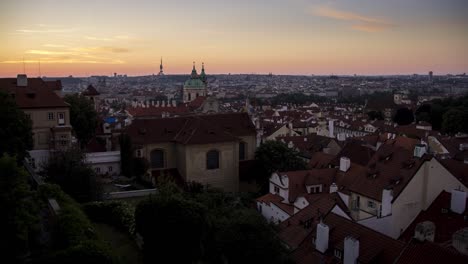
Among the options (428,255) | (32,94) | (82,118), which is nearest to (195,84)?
(82,118)

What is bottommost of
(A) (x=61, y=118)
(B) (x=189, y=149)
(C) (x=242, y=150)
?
(C) (x=242, y=150)

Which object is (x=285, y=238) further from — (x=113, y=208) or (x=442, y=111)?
(x=442, y=111)

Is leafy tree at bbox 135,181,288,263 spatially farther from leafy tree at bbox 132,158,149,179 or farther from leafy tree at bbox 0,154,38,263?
leafy tree at bbox 132,158,149,179

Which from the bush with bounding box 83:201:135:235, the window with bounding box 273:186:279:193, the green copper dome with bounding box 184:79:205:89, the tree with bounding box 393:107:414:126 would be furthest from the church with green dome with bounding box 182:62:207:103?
the bush with bounding box 83:201:135:235

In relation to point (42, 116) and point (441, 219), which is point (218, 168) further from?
point (441, 219)

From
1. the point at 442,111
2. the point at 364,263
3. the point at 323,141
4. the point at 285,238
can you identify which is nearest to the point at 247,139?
the point at 323,141

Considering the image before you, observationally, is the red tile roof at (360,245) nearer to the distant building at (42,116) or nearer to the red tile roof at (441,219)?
the red tile roof at (441,219)
